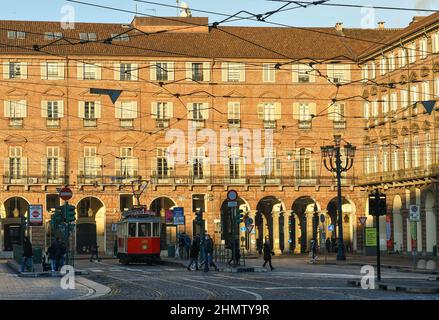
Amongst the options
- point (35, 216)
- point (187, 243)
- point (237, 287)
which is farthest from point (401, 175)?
point (237, 287)

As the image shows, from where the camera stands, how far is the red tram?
188ft

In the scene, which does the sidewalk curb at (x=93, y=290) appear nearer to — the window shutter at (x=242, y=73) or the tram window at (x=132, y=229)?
the tram window at (x=132, y=229)

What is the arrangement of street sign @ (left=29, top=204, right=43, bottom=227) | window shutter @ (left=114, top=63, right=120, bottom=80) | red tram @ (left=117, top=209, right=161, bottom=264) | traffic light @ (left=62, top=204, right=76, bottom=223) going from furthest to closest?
window shutter @ (left=114, top=63, right=120, bottom=80)
red tram @ (left=117, top=209, right=161, bottom=264)
street sign @ (left=29, top=204, right=43, bottom=227)
traffic light @ (left=62, top=204, right=76, bottom=223)

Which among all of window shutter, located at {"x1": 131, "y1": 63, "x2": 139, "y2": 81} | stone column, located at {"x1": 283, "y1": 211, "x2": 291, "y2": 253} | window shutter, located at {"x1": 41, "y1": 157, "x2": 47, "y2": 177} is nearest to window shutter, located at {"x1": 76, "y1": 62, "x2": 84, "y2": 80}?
window shutter, located at {"x1": 131, "y1": 63, "x2": 139, "y2": 81}

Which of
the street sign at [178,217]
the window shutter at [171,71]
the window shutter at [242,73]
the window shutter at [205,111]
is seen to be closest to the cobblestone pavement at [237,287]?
the street sign at [178,217]

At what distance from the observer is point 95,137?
84.2 meters

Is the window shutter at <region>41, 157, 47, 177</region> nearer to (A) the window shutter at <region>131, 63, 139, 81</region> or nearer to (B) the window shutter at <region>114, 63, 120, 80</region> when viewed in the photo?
(B) the window shutter at <region>114, 63, 120, 80</region>

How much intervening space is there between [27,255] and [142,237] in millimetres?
14067

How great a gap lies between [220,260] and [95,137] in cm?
2848

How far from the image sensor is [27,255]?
143ft

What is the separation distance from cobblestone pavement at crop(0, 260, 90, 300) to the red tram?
17952 millimetres

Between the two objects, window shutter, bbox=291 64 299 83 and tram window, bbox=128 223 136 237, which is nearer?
tram window, bbox=128 223 136 237

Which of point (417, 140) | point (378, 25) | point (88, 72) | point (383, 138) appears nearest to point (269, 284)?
point (417, 140)
